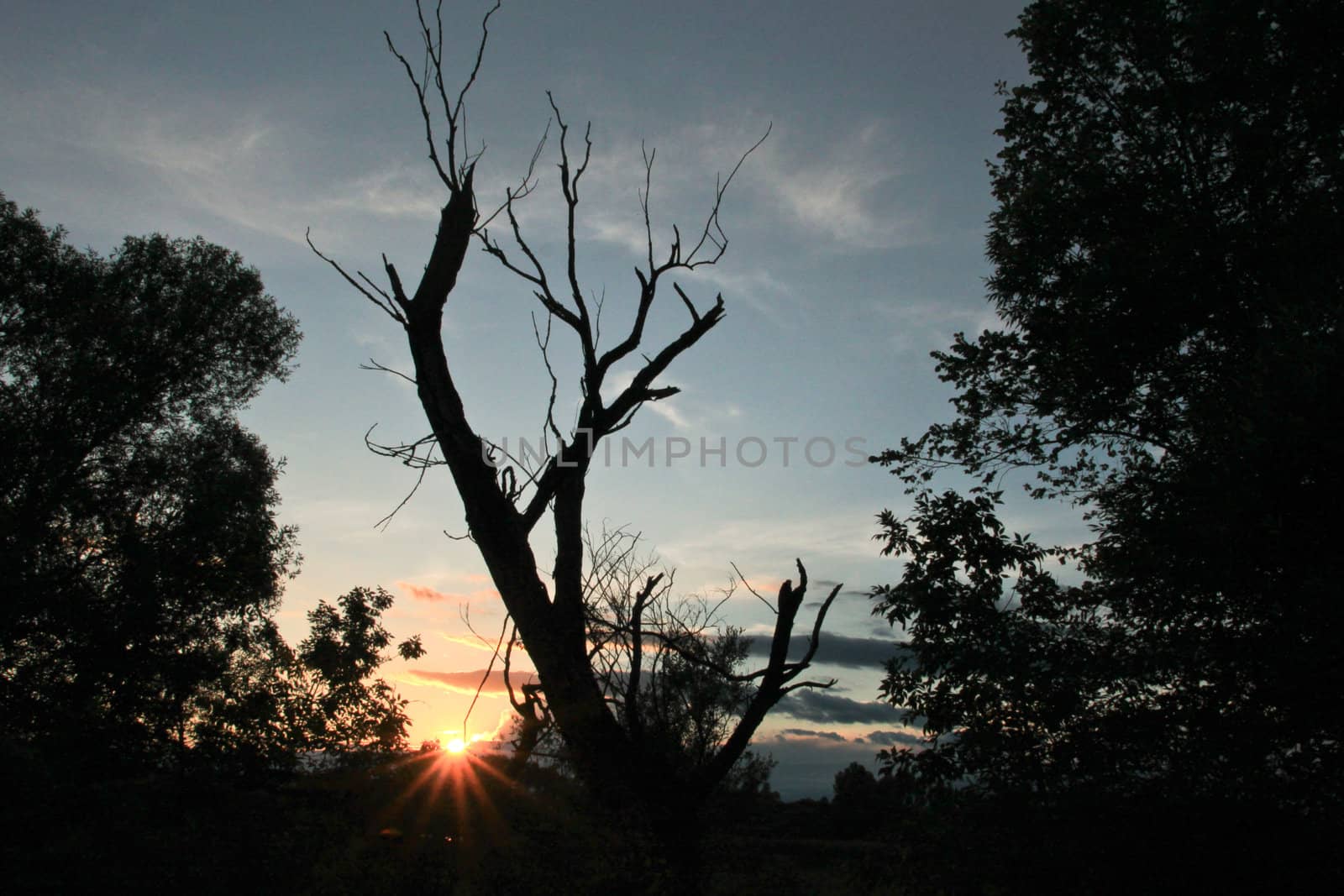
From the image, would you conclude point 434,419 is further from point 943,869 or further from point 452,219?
point 943,869

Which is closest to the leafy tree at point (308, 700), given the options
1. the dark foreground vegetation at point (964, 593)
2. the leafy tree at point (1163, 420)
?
the dark foreground vegetation at point (964, 593)

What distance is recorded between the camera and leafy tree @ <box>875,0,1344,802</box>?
24.4 ft

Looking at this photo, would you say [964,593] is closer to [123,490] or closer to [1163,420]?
[1163,420]

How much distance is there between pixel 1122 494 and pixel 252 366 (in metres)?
21.8

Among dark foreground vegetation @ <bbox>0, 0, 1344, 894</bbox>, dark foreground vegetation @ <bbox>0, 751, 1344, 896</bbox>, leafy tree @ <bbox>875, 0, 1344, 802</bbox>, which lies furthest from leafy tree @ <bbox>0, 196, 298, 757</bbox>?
leafy tree @ <bbox>875, 0, 1344, 802</bbox>

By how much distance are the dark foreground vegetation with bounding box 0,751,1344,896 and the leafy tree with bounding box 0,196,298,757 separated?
8.91 ft

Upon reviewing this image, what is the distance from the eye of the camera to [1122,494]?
1100 centimetres

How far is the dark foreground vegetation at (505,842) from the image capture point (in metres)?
7.66

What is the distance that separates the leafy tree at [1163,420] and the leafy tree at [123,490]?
18050 mm

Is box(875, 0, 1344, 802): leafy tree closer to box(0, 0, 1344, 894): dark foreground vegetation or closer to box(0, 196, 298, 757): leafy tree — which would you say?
box(0, 0, 1344, 894): dark foreground vegetation

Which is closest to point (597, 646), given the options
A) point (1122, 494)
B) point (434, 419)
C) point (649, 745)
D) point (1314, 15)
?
point (649, 745)

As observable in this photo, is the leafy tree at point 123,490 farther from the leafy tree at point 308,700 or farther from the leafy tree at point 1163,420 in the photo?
the leafy tree at point 1163,420

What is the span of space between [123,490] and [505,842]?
44.9 feet

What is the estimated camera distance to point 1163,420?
11391mm
